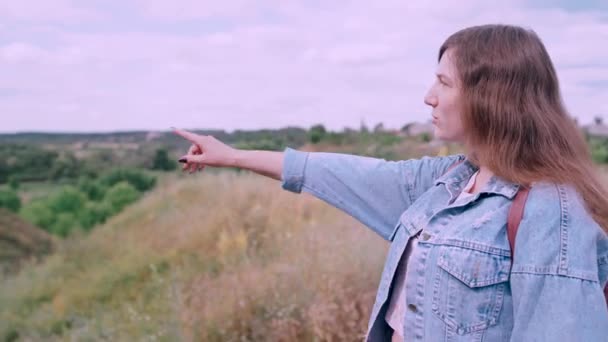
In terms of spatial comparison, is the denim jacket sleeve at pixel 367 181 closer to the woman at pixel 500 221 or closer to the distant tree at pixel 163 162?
the woman at pixel 500 221

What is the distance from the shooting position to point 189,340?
17.2 feet

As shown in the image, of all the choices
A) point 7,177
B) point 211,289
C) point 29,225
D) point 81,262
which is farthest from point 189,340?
point 7,177

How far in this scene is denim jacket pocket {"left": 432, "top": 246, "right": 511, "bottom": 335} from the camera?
64.1 inches

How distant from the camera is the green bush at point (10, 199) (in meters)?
17.7

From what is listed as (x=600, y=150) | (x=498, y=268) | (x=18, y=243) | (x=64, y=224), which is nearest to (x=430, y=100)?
(x=498, y=268)

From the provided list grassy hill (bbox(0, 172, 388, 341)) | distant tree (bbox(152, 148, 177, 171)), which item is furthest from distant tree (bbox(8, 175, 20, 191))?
grassy hill (bbox(0, 172, 388, 341))

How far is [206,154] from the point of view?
7.59ft

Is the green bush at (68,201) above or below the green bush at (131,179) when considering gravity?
below

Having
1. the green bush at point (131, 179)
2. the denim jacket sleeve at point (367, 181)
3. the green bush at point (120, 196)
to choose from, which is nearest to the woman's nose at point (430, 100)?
the denim jacket sleeve at point (367, 181)

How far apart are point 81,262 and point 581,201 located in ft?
35.3

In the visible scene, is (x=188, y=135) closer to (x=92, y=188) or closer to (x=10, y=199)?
(x=10, y=199)

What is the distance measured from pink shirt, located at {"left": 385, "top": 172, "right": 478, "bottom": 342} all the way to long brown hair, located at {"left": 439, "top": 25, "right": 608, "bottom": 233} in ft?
0.50

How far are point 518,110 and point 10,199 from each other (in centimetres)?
1839

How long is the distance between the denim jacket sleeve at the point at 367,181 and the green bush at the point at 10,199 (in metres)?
16.9
